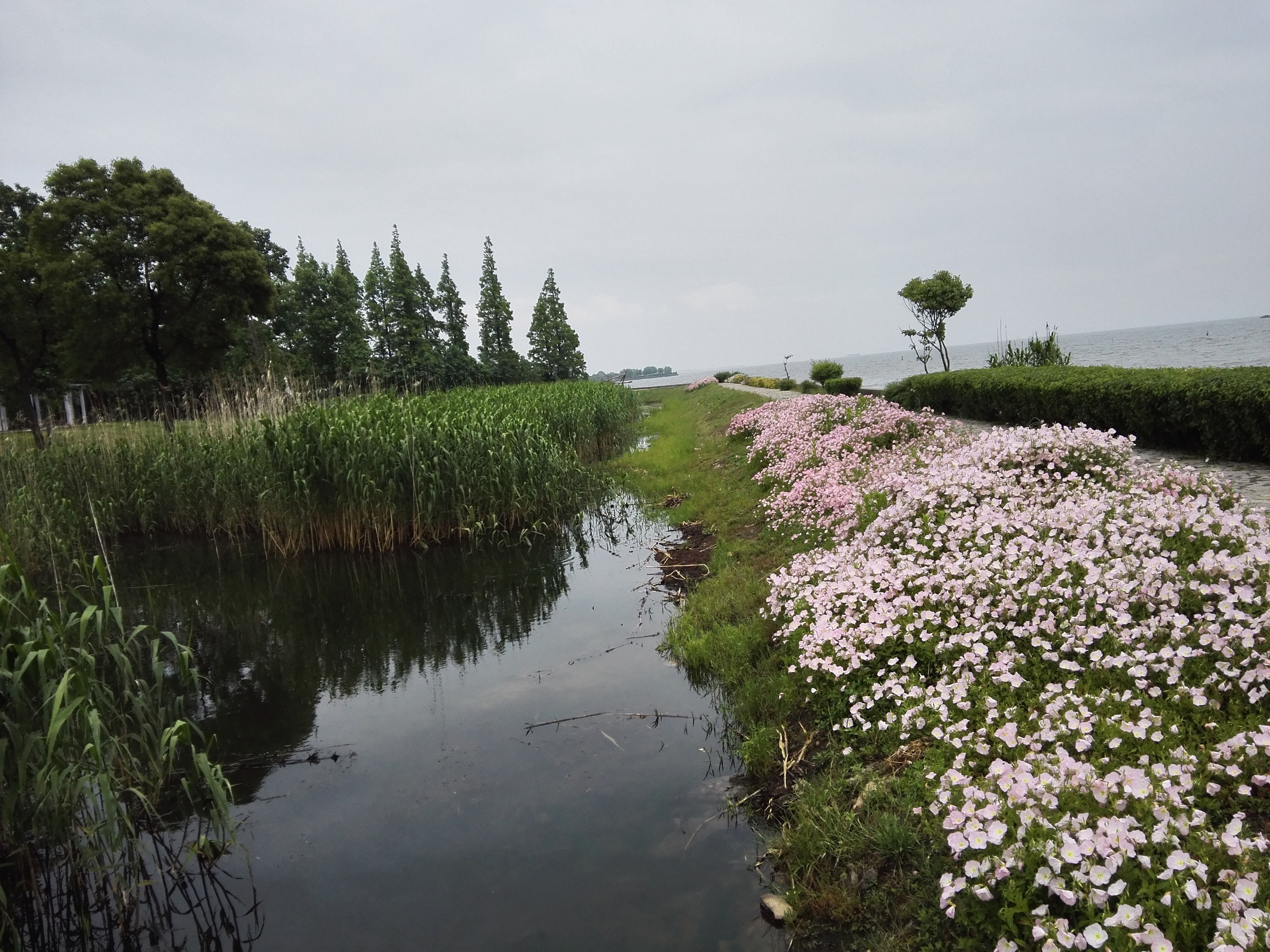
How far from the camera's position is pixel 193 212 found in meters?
20.3

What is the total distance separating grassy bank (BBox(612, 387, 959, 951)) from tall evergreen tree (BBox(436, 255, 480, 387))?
4223cm

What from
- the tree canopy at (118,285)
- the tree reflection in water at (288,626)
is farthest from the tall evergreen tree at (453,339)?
the tree reflection in water at (288,626)

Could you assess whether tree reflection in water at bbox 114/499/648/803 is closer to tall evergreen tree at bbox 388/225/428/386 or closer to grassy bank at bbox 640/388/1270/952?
grassy bank at bbox 640/388/1270/952

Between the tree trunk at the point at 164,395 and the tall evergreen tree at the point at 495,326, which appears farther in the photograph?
the tall evergreen tree at the point at 495,326

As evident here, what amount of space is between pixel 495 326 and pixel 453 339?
3979mm

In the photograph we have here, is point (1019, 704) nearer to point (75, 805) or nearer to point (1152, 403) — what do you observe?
point (75, 805)

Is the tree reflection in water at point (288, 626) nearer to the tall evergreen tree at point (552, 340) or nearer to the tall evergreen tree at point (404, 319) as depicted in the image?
the tall evergreen tree at point (404, 319)

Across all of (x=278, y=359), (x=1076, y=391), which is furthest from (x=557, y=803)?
(x=278, y=359)

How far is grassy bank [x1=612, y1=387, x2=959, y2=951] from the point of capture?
2.83m

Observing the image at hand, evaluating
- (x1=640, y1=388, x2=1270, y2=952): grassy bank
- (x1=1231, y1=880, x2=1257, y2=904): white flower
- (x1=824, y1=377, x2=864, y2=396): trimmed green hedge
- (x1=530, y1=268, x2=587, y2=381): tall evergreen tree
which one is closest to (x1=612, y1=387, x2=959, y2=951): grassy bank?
(x1=640, y1=388, x2=1270, y2=952): grassy bank

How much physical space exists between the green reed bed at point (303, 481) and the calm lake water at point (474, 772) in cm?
181

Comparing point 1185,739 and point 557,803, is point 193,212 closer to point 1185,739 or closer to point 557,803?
point 557,803

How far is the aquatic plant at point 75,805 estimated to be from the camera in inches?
120

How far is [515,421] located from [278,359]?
29.4 m
